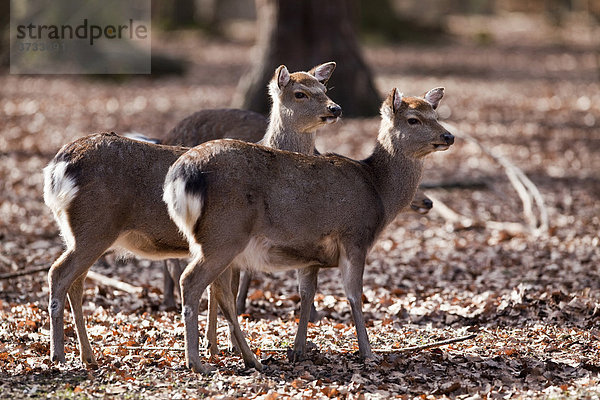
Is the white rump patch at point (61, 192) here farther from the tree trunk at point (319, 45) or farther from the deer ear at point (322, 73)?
the tree trunk at point (319, 45)

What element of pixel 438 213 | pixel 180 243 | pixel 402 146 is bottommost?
pixel 438 213

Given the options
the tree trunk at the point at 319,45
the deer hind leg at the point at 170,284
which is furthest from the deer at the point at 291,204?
the tree trunk at the point at 319,45

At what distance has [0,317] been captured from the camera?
300 inches

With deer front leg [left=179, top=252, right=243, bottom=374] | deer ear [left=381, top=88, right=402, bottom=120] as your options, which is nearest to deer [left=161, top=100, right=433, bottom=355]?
deer ear [left=381, top=88, right=402, bottom=120]

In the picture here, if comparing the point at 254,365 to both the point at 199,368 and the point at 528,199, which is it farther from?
the point at 528,199

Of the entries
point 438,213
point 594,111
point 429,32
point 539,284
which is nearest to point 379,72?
point 594,111

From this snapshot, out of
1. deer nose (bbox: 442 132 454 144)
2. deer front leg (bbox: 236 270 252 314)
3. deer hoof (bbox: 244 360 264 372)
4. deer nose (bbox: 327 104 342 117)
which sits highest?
deer nose (bbox: 327 104 342 117)

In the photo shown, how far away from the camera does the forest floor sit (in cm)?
602

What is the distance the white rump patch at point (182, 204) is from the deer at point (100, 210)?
0.40 metres

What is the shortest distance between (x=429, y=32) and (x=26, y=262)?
28617mm

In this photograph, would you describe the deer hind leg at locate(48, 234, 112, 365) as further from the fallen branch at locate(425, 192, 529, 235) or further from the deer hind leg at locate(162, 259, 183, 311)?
the fallen branch at locate(425, 192, 529, 235)

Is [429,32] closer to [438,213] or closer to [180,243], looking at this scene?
[438,213]

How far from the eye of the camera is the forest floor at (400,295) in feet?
19.7

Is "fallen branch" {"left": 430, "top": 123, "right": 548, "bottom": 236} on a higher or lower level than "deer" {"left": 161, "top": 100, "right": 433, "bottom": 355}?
lower
